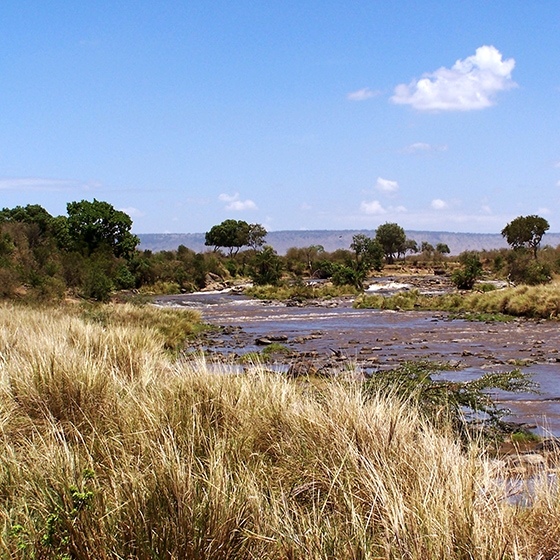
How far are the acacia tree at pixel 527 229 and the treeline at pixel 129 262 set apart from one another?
5.3 inches

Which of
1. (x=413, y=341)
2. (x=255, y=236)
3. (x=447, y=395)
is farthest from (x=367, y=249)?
(x=447, y=395)

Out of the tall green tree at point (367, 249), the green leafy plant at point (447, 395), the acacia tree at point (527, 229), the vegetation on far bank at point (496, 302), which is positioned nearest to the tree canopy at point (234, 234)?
the tall green tree at point (367, 249)

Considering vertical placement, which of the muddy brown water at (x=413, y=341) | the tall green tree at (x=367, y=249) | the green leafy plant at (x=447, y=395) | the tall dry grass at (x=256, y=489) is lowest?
A: the muddy brown water at (x=413, y=341)

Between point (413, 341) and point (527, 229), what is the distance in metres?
73.6

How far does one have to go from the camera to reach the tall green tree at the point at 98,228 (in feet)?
212

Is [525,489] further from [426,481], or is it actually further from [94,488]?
[94,488]

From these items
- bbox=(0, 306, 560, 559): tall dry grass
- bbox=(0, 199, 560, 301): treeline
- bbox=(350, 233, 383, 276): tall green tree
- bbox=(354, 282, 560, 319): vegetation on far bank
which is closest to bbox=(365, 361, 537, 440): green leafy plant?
bbox=(0, 306, 560, 559): tall dry grass

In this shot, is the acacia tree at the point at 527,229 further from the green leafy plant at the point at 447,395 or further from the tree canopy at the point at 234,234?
the green leafy plant at the point at 447,395

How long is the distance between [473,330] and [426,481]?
22448 mm

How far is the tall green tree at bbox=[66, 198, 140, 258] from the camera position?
64688 millimetres

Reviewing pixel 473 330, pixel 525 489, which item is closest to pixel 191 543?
pixel 525 489

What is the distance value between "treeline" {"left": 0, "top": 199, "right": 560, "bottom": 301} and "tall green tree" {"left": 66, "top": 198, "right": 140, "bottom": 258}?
10 centimetres

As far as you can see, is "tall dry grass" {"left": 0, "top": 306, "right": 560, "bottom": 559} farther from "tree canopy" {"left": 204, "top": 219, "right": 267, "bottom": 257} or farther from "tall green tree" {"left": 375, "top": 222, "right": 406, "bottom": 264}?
"tall green tree" {"left": 375, "top": 222, "right": 406, "bottom": 264}

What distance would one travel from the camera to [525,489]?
4.20 metres
